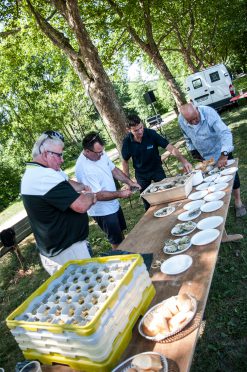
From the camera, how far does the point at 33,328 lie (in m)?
1.75

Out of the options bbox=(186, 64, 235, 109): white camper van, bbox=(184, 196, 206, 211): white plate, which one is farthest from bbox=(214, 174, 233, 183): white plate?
bbox=(186, 64, 235, 109): white camper van

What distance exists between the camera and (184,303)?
1.87 meters

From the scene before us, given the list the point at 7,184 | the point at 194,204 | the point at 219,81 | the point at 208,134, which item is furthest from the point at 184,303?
the point at 7,184

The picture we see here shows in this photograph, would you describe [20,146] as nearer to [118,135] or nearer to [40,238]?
[118,135]

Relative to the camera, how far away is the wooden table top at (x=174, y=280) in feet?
5.43

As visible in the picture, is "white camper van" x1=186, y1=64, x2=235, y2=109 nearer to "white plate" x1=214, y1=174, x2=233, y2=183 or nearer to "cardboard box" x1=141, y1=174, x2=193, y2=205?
"white plate" x1=214, y1=174, x2=233, y2=183

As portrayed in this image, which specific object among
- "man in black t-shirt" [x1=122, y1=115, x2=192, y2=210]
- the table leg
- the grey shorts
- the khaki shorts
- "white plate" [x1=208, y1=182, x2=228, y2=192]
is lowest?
the table leg

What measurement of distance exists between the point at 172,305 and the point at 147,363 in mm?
418

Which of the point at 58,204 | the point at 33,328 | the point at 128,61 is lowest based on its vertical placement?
the point at 33,328

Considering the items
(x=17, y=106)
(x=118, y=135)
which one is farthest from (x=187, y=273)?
(x=17, y=106)

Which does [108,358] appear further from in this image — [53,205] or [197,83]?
[197,83]

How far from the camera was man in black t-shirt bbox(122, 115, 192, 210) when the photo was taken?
187 inches

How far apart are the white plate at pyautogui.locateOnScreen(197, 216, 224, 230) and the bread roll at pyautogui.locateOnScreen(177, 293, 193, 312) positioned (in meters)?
0.99

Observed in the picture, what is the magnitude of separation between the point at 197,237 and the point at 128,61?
17.5 m
